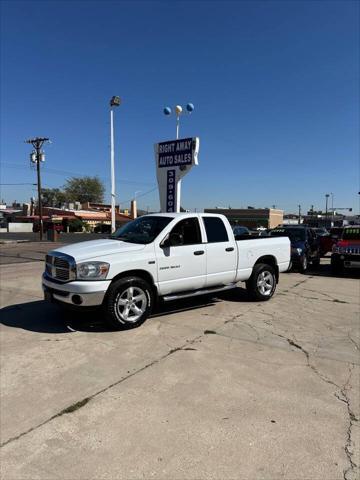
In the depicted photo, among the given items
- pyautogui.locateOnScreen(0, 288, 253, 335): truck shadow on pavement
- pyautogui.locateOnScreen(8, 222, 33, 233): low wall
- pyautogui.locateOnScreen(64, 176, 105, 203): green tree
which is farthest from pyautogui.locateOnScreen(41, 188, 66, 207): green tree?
pyautogui.locateOnScreen(0, 288, 253, 335): truck shadow on pavement

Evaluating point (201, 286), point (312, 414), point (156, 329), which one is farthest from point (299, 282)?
point (312, 414)

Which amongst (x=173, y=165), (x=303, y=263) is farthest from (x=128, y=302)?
(x=173, y=165)

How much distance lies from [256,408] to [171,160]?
46.4 ft

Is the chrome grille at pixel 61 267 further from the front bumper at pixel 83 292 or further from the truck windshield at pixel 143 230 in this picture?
the truck windshield at pixel 143 230

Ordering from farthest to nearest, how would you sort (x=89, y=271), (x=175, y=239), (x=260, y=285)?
(x=260, y=285), (x=175, y=239), (x=89, y=271)

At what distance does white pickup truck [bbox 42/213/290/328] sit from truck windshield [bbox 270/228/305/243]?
7594 mm

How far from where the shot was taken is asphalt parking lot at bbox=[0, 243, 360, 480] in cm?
309

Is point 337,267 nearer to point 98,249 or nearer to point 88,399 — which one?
point 98,249

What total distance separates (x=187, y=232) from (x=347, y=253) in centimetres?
866

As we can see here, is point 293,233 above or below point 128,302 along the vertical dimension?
above

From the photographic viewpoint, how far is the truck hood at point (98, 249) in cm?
616

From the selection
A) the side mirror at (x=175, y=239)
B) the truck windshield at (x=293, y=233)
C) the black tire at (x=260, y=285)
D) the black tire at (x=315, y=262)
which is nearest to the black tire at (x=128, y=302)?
the side mirror at (x=175, y=239)

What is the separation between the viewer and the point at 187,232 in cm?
734

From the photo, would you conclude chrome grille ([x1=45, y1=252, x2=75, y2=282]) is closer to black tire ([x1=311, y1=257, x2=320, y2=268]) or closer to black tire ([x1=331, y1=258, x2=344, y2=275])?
black tire ([x1=331, y1=258, x2=344, y2=275])
